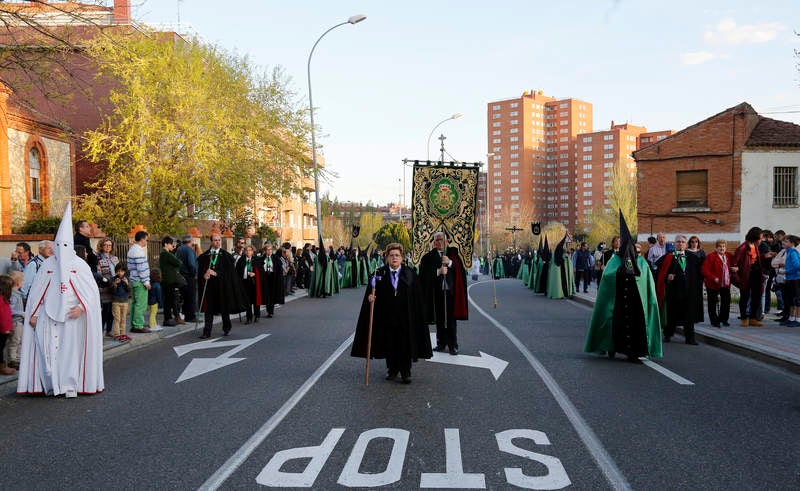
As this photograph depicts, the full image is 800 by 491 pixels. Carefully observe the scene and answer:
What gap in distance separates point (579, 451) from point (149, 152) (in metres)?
22.8

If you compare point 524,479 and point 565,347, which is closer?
point 524,479

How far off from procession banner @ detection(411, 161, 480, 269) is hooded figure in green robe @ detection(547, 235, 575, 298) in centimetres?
1218

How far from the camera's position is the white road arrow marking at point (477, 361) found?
9497 millimetres

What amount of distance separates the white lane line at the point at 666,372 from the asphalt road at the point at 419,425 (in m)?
0.05

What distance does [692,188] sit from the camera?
33.2m

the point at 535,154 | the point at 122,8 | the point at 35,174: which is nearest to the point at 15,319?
the point at 122,8

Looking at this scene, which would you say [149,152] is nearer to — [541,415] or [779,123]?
[541,415]

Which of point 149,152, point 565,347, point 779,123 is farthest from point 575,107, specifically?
point 565,347

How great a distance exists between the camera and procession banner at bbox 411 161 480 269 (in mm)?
12562

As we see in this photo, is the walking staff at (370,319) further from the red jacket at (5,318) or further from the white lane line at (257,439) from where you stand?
the red jacket at (5,318)

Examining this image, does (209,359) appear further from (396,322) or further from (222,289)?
(396,322)

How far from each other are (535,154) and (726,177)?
119097mm

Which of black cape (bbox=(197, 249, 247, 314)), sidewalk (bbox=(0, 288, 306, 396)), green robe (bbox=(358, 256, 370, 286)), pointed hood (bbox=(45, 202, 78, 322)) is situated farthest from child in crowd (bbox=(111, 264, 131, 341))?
green robe (bbox=(358, 256, 370, 286))

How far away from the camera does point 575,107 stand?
506 ft
